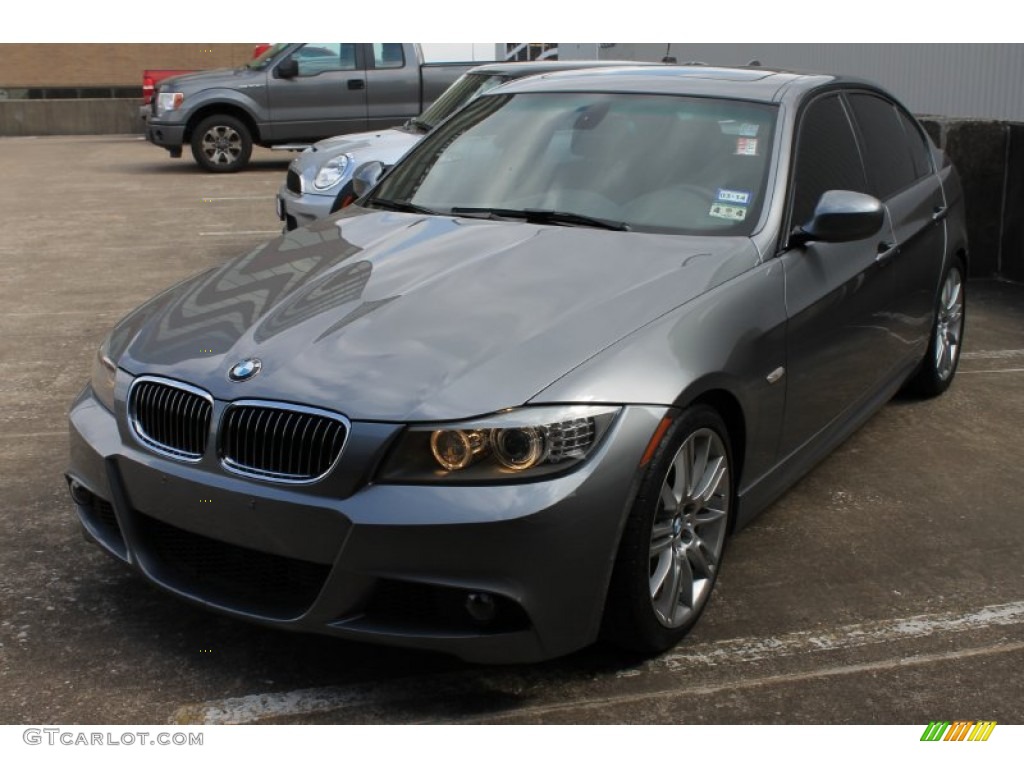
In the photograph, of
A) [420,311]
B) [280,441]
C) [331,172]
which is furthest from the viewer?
[331,172]

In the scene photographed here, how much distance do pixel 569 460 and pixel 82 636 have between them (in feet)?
5.25

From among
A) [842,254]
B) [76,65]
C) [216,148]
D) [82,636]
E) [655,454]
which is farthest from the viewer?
[76,65]

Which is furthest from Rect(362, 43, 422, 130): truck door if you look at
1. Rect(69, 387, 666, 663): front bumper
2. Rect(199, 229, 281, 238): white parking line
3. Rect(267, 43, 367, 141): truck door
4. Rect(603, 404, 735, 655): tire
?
Rect(69, 387, 666, 663): front bumper

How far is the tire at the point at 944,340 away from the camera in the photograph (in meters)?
5.93

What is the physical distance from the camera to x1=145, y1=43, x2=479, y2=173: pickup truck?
55.9 ft

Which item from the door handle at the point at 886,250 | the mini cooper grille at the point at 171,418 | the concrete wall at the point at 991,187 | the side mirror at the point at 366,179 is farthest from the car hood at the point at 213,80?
the mini cooper grille at the point at 171,418

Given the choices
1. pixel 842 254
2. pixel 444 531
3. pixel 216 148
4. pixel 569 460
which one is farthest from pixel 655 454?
pixel 216 148

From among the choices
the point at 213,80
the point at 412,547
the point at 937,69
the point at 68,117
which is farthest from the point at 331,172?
the point at 68,117

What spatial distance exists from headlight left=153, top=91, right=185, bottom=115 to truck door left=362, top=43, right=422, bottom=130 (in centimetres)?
260

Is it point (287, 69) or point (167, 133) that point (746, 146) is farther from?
point (167, 133)

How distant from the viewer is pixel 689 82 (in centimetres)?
477

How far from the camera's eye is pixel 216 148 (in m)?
17.6

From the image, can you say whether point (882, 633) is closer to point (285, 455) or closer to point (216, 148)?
point (285, 455)

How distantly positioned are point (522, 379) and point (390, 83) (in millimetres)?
14566
